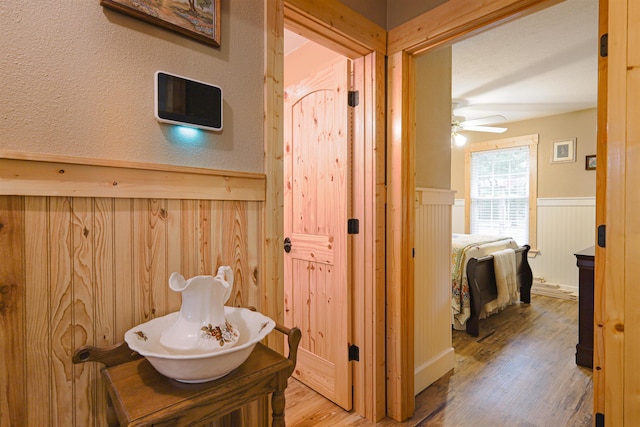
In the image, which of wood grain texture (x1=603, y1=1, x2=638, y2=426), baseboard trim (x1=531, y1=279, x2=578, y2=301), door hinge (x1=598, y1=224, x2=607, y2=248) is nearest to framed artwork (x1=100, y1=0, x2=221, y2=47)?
wood grain texture (x1=603, y1=1, x2=638, y2=426)

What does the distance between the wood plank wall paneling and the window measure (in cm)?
→ 543

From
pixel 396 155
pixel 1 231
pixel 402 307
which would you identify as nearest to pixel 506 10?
pixel 396 155

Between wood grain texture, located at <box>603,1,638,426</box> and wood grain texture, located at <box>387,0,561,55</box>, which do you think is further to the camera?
wood grain texture, located at <box>387,0,561,55</box>

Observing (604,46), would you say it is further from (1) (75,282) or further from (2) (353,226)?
(1) (75,282)

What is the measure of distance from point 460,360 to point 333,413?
124 centimetres

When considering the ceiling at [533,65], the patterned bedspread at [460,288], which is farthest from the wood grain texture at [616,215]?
the patterned bedspread at [460,288]

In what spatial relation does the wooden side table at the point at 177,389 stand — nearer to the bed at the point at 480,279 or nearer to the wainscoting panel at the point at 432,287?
the wainscoting panel at the point at 432,287

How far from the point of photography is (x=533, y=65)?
337 centimetres

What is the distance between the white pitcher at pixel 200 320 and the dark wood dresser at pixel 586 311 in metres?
2.79

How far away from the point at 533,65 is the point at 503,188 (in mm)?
2545

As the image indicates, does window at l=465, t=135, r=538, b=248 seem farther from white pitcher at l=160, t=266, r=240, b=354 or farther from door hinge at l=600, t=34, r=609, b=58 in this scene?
white pitcher at l=160, t=266, r=240, b=354

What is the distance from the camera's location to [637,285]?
1.02 metres

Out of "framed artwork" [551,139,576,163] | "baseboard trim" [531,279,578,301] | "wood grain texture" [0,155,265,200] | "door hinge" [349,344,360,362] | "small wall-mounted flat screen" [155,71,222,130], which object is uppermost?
"framed artwork" [551,139,576,163]

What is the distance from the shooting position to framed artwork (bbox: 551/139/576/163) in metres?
4.76
